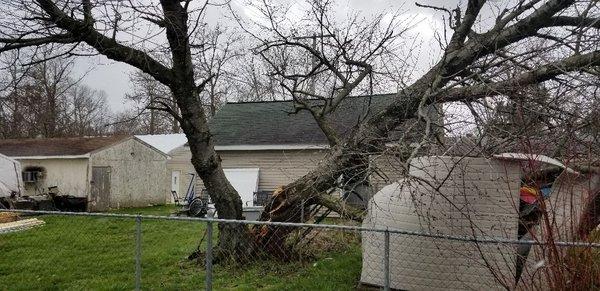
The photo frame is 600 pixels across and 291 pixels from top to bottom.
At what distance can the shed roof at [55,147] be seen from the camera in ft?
70.1

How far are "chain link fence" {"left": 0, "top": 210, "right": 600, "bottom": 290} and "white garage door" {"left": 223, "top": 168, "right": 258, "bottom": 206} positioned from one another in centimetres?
435

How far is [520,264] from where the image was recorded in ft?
16.3

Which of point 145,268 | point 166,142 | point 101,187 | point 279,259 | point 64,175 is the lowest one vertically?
point 145,268

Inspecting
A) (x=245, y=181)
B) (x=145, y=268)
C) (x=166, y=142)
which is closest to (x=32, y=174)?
(x=166, y=142)

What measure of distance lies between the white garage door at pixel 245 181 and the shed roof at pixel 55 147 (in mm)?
7380

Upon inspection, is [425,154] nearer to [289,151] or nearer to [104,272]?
[104,272]

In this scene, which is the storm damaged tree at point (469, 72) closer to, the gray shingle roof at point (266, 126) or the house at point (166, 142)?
the gray shingle roof at point (266, 126)

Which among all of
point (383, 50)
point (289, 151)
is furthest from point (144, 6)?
point (289, 151)

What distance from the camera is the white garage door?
1717 centimetres

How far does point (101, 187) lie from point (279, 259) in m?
15.8

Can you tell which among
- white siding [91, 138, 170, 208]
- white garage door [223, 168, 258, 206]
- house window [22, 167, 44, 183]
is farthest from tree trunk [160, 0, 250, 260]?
house window [22, 167, 44, 183]

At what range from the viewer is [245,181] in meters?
17.4

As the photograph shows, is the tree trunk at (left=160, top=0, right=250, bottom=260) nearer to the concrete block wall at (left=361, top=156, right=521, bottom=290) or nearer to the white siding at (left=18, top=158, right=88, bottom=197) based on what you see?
the concrete block wall at (left=361, top=156, right=521, bottom=290)

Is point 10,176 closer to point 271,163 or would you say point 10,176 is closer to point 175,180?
point 175,180
